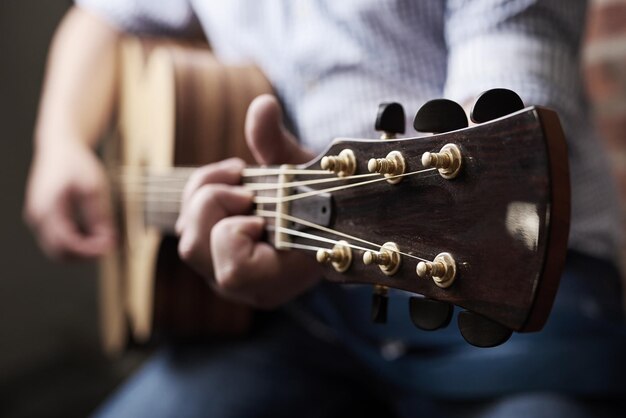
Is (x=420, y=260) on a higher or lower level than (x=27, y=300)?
higher

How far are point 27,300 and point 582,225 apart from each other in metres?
1.32

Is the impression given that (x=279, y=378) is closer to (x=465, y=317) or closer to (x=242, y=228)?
(x=242, y=228)

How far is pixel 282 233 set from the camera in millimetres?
506

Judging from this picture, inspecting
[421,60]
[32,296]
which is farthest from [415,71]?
[32,296]

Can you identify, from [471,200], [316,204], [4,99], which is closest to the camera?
[471,200]

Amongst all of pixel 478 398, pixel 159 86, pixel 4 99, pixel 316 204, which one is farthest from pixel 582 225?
pixel 4 99

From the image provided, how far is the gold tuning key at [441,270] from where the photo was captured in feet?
1.19

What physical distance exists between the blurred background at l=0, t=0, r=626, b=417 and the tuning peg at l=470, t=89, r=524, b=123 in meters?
1.38

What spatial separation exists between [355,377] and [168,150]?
36cm

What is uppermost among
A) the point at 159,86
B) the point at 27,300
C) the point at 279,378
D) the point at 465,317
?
the point at 159,86

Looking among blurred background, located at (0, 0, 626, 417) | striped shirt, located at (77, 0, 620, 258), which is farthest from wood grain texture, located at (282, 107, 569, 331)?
blurred background, located at (0, 0, 626, 417)

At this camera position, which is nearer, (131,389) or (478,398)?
(478,398)

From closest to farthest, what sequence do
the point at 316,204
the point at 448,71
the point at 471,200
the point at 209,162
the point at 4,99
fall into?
the point at 471,200, the point at 316,204, the point at 448,71, the point at 209,162, the point at 4,99

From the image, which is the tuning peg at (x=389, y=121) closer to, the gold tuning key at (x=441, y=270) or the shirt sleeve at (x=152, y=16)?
the gold tuning key at (x=441, y=270)
